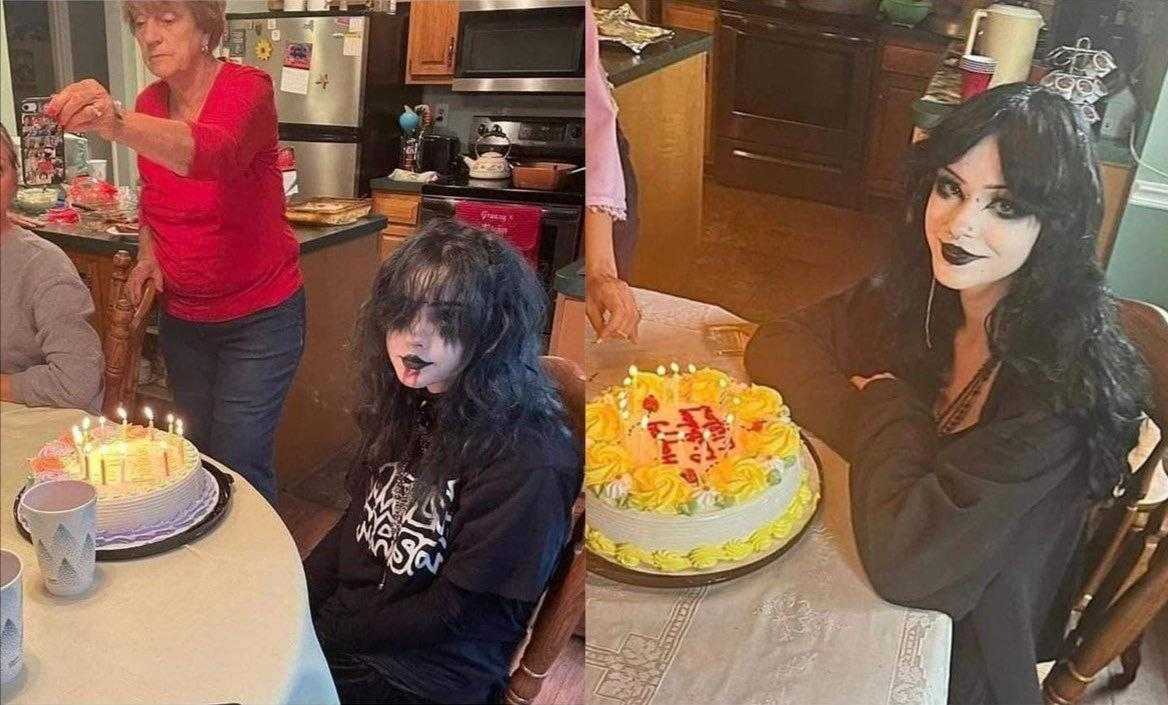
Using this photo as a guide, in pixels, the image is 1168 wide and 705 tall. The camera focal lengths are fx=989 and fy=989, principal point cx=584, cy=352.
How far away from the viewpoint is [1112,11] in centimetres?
79

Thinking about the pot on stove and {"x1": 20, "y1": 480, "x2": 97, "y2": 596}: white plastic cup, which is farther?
the pot on stove

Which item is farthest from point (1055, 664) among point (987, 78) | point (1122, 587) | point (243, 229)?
point (243, 229)

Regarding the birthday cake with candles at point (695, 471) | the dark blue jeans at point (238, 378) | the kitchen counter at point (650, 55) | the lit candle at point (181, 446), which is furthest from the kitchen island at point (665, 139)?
the lit candle at point (181, 446)

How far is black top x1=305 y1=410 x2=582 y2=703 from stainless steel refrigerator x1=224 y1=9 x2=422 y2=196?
0.88 ft

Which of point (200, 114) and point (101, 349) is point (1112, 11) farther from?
point (101, 349)

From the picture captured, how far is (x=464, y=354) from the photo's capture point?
2.82ft

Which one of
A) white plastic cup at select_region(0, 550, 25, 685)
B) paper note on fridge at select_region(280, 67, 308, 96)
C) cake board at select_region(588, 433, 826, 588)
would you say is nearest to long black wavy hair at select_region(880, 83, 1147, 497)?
cake board at select_region(588, 433, 826, 588)

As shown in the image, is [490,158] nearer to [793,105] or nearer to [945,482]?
[793,105]

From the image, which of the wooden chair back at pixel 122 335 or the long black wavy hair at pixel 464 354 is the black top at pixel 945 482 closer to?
the long black wavy hair at pixel 464 354

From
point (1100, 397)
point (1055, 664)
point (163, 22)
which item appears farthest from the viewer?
point (1055, 664)

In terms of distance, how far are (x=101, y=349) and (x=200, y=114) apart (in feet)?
0.67

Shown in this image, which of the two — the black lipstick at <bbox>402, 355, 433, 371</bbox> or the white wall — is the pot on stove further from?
the white wall

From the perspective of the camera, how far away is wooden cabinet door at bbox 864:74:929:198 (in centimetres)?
82

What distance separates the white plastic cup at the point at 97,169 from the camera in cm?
73
